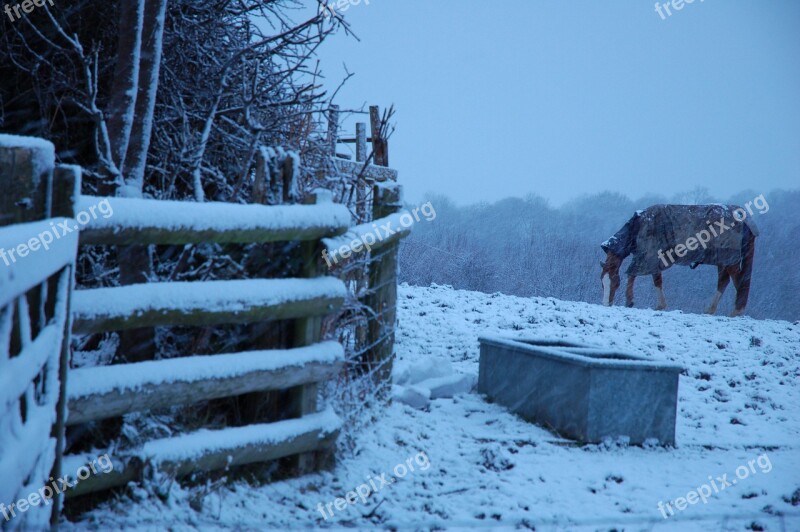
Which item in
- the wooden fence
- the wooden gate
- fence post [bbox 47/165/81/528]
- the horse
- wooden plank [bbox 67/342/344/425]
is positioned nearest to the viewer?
the wooden gate

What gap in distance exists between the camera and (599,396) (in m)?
4.50

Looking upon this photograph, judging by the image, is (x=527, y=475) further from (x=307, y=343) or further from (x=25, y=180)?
(x=25, y=180)

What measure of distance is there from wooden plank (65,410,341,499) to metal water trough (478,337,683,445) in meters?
2.03

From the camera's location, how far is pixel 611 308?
429 inches

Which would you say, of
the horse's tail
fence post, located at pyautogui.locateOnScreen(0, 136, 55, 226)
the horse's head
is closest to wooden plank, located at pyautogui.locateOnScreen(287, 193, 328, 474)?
fence post, located at pyautogui.locateOnScreen(0, 136, 55, 226)

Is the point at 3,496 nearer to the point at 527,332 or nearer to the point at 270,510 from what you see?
the point at 270,510

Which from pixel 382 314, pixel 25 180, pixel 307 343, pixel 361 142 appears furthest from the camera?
pixel 361 142

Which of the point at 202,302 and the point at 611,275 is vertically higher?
the point at 202,302

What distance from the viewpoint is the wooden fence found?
1585 millimetres

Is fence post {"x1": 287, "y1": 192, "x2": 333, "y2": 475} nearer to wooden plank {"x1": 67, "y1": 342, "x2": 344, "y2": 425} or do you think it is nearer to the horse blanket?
wooden plank {"x1": 67, "y1": 342, "x2": 344, "y2": 425}

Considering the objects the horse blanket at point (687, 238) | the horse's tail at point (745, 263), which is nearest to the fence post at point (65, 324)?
the horse blanket at point (687, 238)

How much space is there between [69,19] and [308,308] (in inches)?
120

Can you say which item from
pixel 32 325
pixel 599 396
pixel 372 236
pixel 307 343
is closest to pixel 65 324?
pixel 32 325

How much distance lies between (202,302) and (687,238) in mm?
12915
